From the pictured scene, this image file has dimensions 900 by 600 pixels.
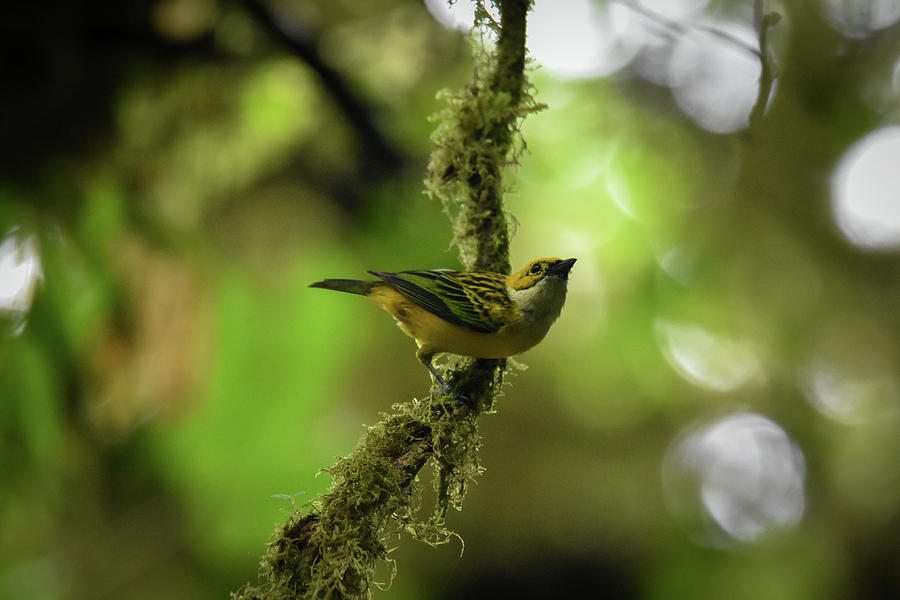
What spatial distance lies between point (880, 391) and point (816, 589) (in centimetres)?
182

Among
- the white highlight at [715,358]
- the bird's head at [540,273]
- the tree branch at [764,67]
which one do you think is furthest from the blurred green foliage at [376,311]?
the tree branch at [764,67]

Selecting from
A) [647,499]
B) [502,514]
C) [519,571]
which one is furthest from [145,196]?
[647,499]

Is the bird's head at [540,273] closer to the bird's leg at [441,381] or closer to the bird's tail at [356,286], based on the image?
the bird's leg at [441,381]

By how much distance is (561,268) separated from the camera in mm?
2475

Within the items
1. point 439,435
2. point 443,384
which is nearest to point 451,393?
point 443,384

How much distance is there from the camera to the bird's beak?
2.46m

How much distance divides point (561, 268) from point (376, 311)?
2.75m

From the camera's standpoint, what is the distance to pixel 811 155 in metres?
5.86

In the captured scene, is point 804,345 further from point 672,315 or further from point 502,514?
point 502,514

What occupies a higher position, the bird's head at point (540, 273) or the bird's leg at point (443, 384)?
the bird's head at point (540, 273)

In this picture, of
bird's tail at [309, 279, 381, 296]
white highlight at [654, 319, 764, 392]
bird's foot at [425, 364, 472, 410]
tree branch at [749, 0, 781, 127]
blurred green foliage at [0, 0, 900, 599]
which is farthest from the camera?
white highlight at [654, 319, 764, 392]

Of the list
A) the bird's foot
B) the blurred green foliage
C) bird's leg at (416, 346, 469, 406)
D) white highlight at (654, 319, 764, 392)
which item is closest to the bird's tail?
bird's leg at (416, 346, 469, 406)

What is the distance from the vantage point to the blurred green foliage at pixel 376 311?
3.39 m

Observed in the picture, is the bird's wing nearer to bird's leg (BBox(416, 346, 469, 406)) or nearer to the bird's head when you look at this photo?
the bird's head
